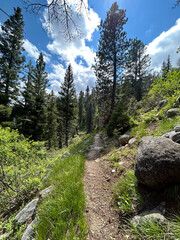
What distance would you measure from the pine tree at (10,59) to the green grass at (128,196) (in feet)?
46.1

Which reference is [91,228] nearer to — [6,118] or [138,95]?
[6,118]

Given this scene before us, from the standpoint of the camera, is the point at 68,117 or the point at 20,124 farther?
the point at 68,117

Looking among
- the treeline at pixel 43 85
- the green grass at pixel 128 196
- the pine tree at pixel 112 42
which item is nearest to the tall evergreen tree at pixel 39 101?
the treeline at pixel 43 85

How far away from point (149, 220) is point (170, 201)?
0.55 metres

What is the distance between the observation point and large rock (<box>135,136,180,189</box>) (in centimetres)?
170

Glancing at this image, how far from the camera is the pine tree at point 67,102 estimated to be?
15695mm

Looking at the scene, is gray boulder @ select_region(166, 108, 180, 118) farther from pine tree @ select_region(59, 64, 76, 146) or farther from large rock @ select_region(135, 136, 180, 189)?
pine tree @ select_region(59, 64, 76, 146)

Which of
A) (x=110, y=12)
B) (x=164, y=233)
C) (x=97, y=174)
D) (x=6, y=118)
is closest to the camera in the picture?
(x=164, y=233)

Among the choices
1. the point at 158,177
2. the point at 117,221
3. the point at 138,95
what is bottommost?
the point at 117,221

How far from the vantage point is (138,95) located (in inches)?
731

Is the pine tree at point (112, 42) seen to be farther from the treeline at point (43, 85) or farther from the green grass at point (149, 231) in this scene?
the green grass at point (149, 231)

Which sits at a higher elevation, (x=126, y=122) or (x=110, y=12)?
(x=110, y=12)

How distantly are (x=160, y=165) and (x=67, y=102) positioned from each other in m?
15.6

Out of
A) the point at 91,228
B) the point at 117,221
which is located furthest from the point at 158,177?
the point at 91,228
